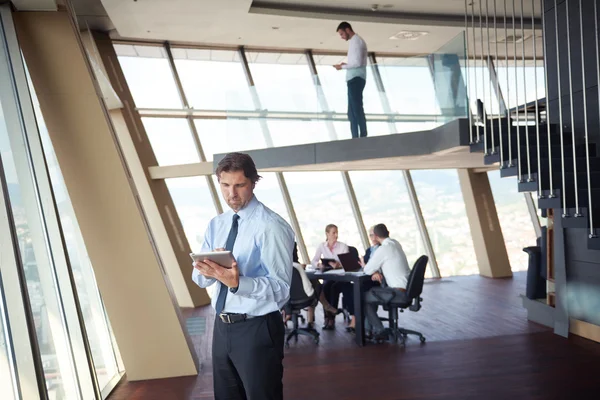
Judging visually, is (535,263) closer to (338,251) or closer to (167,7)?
(338,251)

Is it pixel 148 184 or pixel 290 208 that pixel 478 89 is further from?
pixel 148 184

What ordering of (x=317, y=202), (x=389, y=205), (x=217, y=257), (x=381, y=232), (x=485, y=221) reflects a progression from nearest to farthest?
(x=217, y=257), (x=381, y=232), (x=317, y=202), (x=485, y=221), (x=389, y=205)

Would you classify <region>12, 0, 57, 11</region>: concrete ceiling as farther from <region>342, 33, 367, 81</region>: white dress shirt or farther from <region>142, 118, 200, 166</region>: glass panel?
<region>142, 118, 200, 166</region>: glass panel

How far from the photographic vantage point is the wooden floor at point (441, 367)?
16.0 feet

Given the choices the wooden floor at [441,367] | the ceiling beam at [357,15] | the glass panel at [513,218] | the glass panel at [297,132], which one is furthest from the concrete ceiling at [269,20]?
the wooden floor at [441,367]

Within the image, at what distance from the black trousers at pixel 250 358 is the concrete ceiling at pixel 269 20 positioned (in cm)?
751

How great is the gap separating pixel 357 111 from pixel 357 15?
2.81 m

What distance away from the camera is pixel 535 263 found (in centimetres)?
788

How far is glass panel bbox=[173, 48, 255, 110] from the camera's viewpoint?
37.1 feet

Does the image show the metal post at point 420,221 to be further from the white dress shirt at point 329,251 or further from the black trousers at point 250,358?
the black trousers at point 250,358

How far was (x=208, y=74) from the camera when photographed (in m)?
11.6

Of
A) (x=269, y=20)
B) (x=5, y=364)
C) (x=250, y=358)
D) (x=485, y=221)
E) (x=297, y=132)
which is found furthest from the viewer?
(x=485, y=221)

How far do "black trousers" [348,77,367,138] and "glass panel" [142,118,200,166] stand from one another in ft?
12.8

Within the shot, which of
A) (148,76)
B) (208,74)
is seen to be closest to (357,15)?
(208,74)
